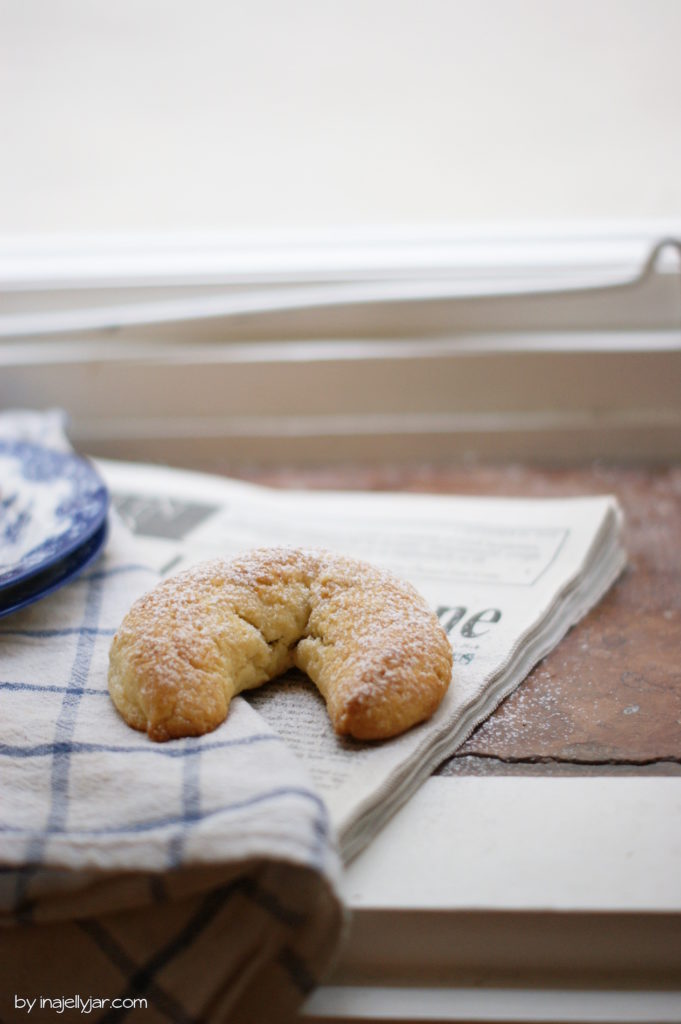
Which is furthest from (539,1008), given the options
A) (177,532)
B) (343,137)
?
(343,137)

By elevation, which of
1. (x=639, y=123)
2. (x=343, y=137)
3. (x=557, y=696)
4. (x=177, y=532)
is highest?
(x=639, y=123)

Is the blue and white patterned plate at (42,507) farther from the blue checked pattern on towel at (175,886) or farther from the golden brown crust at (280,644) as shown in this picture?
the blue checked pattern on towel at (175,886)

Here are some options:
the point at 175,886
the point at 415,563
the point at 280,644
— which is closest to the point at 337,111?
the point at 415,563

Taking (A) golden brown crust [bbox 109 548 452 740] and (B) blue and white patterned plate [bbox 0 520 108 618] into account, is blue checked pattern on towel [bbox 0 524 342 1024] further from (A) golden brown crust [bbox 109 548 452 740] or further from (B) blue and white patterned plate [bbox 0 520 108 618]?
(B) blue and white patterned plate [bbox 0 520 108 618]

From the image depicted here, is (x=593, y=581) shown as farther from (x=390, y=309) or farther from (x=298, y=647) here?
(x=390, y=309)

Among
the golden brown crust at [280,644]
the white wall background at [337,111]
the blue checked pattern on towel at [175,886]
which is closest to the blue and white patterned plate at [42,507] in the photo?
the golden brown crust at [280,644]

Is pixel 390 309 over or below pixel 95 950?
over
